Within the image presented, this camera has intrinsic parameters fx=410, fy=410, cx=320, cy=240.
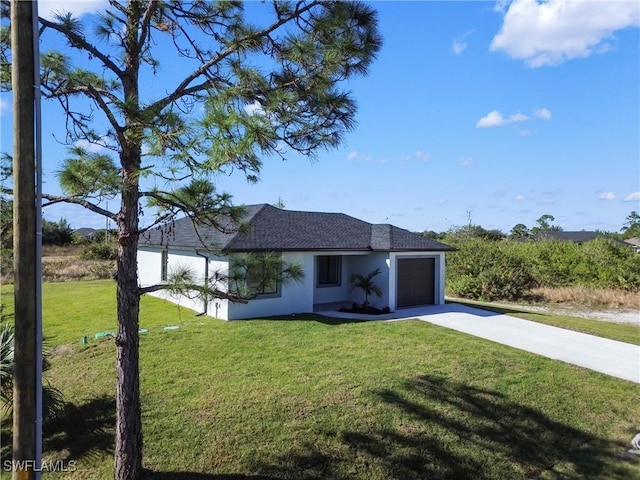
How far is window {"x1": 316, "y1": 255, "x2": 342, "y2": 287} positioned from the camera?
17562mm

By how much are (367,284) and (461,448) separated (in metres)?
10.4

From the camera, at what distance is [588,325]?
14.2 m

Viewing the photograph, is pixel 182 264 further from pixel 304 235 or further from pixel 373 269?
pixel 373 269

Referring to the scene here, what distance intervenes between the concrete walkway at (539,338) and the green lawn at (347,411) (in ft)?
2.95

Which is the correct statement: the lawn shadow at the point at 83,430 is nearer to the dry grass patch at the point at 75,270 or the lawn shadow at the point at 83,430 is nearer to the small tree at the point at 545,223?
Answer: the dry grass patch at the point at 75,270

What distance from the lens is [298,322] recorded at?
43.1ft

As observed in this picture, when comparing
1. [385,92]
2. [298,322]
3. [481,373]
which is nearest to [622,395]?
[481,373]

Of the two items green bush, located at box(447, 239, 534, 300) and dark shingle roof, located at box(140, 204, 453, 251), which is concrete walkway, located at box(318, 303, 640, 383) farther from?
green bush, located at box(447, 239, 534, 300)

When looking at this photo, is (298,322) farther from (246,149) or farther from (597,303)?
(597,303)

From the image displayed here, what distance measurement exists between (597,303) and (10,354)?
22.0 m

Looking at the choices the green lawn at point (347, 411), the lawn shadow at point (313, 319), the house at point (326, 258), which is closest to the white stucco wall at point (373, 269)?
the house at point (326, 258)

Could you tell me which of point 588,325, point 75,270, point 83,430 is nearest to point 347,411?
point 83,430

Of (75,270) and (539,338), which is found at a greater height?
(75,270)

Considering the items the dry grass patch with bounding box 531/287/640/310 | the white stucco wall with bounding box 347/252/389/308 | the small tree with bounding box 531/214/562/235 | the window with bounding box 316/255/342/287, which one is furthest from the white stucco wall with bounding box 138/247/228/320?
the small tree with bounding box 531/214/562/235
